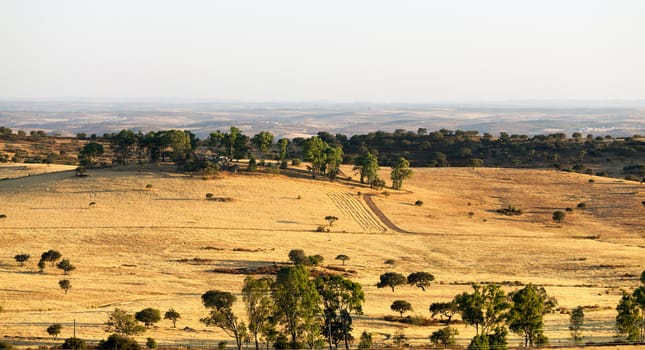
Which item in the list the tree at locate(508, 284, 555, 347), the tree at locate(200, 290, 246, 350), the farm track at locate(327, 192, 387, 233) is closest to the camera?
the tree at locate(508, 284, 555, 347)

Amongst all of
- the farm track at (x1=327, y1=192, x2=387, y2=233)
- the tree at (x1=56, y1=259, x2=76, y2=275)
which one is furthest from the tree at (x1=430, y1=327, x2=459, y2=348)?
the farm track at (x1=327, y1=192, x2=387, y2=233)

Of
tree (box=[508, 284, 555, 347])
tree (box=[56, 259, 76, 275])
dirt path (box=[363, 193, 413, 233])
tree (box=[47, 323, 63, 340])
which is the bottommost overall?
dirt path (box=[363, 193, 413, 233])

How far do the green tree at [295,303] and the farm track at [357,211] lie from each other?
47.7 meters

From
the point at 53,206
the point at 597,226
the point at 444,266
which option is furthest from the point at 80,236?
the point at 597,226

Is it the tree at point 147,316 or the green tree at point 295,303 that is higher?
the green tree at point 295,303

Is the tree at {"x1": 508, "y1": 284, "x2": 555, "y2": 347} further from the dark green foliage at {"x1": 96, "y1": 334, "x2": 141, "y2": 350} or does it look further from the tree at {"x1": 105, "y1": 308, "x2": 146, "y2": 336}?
the tree at {"x1": 105, "y1": 308, "x2": 146, "y2": 336}

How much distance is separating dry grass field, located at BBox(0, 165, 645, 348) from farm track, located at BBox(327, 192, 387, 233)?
1.02 feet

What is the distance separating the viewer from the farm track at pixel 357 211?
296ft

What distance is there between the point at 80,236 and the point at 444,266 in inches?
1571

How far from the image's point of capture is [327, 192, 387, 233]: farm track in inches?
3551

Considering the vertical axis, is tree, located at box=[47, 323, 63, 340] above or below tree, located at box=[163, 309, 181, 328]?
above

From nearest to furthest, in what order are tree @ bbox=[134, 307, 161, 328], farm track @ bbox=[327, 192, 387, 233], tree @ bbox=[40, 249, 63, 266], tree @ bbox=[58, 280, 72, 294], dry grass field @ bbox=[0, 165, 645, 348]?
1. tree @ bbox=[134, 307, 161, 328]
2. dry grass field @ bbox=[0, 165, 645, 348]
3. tree @ bbox=[58, 280, 72, 294]
4. tree @ bbox=[40, 249, 63, 266]
5. farm track @ bbox=[327, 192, 387, 233]

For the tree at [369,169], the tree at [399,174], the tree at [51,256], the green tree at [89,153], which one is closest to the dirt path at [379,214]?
the tree at [369,169]

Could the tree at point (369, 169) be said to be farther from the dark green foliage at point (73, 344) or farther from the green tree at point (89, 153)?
the dark green foliage at point (73, 344)
